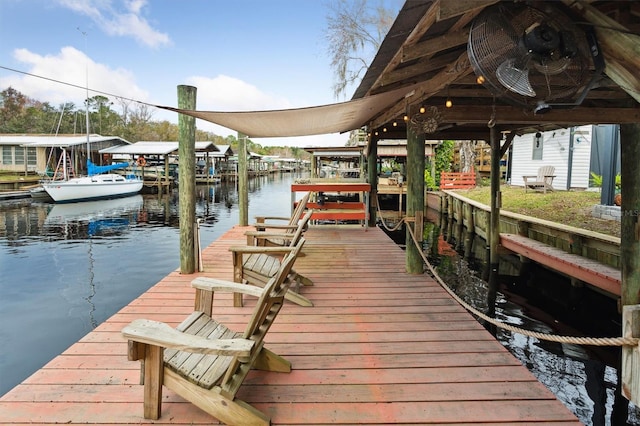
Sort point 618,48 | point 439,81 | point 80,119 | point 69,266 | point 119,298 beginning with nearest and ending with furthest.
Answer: point 618,48 → point 439,81 → point 119,298 → point 69,266 → point 80,119

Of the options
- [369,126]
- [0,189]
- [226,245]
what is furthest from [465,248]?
[0,189]

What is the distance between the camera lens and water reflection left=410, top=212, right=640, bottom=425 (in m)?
3.49

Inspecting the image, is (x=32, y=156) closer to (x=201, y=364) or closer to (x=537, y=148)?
(x=537, y=148)

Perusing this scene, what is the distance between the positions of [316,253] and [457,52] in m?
3.46

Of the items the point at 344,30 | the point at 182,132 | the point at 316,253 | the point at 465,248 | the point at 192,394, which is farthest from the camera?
the point at 344,30

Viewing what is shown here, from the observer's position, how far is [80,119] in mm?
38938

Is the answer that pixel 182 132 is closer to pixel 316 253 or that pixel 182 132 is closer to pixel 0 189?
pixel 316 253

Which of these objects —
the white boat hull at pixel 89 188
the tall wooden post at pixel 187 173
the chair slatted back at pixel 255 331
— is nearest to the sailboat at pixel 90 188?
the white boat hull at pixel 89 188

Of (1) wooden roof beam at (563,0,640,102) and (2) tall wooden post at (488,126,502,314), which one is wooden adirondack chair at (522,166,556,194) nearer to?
(2) tall wooden post at (488,126,502,314)

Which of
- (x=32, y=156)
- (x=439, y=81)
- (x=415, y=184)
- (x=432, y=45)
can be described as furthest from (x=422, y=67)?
(x=32, y=156)

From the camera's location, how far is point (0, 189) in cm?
1948

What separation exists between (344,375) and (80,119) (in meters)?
45.1

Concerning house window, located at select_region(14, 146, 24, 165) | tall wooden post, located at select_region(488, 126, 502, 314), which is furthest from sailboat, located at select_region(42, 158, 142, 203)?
tall wooden post, located at select_region(488, 126, 502, 314)

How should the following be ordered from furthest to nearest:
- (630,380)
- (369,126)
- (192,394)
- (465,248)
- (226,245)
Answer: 1. (465,248)
2. (369,126)
3. (226,245)
4. (192,394)
5. (630,380)
